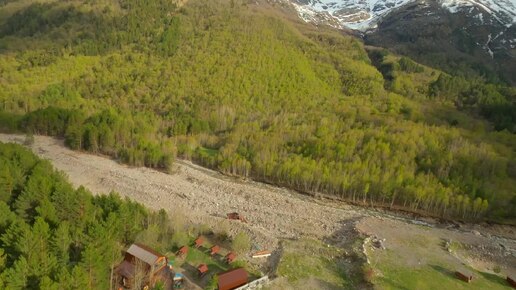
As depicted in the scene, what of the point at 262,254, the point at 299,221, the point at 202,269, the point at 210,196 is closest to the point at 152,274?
the point at 202,269

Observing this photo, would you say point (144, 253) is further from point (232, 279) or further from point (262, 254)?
point (262, 254)

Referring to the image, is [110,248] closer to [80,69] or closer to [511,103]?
[80,69]

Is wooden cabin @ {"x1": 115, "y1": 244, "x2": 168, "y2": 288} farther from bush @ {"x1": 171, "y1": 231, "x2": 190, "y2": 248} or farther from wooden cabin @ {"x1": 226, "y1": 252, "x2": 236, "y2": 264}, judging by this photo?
wooden cabin @ {"x1": 226, "y1": 252, "x2": 236, "y2": 264}

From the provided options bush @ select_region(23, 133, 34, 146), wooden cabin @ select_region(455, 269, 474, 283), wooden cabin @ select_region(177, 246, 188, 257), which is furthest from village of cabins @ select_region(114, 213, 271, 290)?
bush @ select_region(23, 133, 34, 146)

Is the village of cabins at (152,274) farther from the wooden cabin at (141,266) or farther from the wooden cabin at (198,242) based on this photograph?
the wooden cabin at (198,242)

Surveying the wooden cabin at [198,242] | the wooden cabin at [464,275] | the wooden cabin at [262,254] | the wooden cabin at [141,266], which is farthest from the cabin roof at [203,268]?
the wooden cabin at [464,275]

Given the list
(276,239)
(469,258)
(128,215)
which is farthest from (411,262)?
(128,215)
